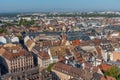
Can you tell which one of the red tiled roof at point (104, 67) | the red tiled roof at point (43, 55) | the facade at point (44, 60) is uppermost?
the red tiled roof at point (104, 67)

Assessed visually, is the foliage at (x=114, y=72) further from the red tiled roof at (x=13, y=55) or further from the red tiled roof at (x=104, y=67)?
the red tiled roof at (x=13, y=55)

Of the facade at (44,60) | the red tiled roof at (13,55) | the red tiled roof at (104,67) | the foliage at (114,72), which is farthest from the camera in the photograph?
the facade at (44,60)

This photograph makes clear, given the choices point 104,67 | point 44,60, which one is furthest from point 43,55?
point 104,67

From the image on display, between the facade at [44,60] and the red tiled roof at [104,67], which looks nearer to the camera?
the red tiled roof at [104,67]

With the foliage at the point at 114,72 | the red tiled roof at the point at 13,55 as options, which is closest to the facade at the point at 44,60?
the red tiled roof at the point at 13,55

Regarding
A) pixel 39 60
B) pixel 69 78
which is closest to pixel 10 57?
pixel 39 60

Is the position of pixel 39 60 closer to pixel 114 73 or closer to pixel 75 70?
pixel 75 70

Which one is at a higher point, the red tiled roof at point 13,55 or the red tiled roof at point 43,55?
the red tiled roof at point 13,55

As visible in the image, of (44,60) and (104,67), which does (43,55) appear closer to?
(44,60)

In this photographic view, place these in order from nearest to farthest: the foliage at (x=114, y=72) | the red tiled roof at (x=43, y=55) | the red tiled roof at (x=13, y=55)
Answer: the foliage at (x=114, y=72)
the red tiled roof at (x=13, y=55)
the red tiled roof at (x=43, y=55)

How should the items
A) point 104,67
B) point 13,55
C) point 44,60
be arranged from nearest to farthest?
point 104,67 → point 13,55 → point 44,60

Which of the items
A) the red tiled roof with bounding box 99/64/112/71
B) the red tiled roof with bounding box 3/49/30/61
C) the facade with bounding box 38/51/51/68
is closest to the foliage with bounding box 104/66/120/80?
the red tiled roof with bounding box 99/64/112/71
